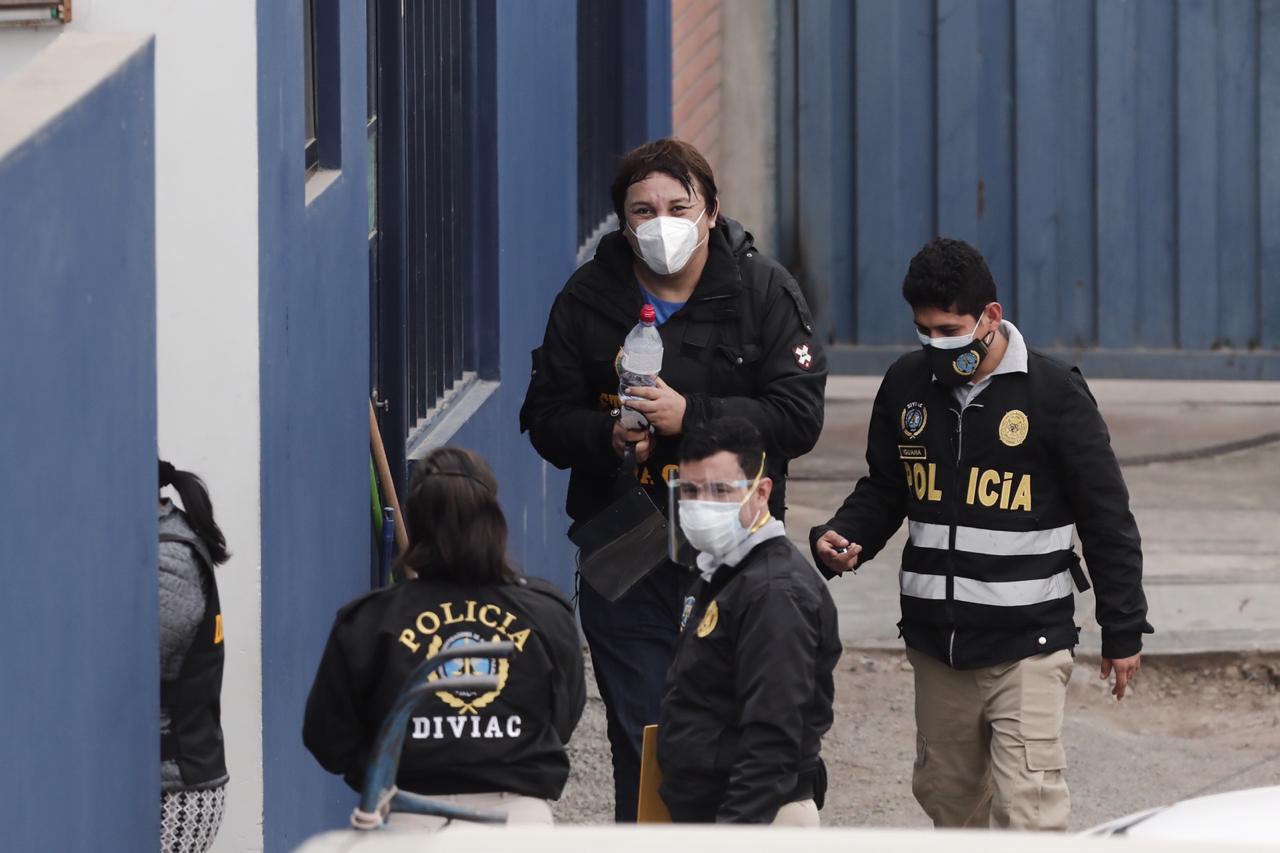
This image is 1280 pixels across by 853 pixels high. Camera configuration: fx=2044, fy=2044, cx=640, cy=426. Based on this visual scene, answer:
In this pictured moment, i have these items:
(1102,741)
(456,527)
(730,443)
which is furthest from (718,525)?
(1102,741)

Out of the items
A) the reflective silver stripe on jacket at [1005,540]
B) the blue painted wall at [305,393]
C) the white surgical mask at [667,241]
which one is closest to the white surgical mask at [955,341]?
the reflective silver stripe on jacket at [1005,540]

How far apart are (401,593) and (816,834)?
1629mm

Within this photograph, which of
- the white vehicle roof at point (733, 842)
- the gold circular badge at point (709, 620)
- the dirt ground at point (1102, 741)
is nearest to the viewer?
the white vehicle roof at point (733, 842)

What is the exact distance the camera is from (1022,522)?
4656mm

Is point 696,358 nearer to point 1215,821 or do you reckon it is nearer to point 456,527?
point 456,527

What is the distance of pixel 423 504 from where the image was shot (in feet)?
11.9

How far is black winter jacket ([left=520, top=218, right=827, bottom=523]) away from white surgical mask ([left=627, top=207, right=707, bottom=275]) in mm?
→ 122

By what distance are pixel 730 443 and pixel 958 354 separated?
963mm

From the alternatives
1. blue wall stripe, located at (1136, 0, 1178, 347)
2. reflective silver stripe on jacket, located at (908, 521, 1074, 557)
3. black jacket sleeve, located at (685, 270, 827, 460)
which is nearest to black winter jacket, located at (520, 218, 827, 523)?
black jacket sleeve, located at (685, 270, 827, 460)

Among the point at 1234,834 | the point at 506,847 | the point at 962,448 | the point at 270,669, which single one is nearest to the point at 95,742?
the point at 270,669

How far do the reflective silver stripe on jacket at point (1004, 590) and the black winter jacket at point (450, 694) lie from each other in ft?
4.30

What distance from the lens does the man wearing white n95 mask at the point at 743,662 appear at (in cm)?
366

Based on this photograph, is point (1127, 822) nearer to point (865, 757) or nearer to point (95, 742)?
point (95, 742)

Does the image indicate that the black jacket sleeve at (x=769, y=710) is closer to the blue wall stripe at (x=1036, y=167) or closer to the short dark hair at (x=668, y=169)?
the short dark hair at (x=668, y=169)
